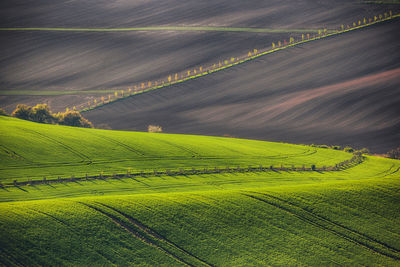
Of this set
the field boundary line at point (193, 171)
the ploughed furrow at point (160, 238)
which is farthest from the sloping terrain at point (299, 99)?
the ploughed furrow at point (160, 238)

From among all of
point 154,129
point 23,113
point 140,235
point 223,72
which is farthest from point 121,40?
point 140,235

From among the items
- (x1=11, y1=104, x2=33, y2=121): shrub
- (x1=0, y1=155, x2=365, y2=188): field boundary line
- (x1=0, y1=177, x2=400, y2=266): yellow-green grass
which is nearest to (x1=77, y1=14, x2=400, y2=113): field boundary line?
(x1=11, y1=104, x2=33, y2=121): shrub

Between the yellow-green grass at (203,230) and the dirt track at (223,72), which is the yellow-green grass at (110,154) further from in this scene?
the dirt track at (223,72)


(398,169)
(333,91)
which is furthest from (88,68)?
(398,169)

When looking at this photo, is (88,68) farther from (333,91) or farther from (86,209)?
(86,209)

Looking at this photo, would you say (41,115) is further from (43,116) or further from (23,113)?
(23,113)

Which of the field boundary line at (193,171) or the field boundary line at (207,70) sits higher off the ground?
the field boundary line at (207,70)
